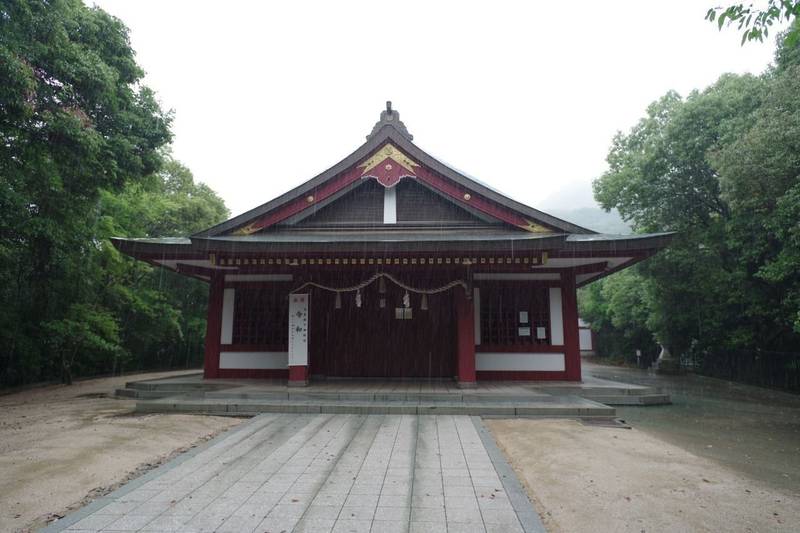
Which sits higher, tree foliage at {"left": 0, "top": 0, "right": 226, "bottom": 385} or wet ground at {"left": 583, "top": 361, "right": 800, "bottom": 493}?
tree foliage at {"left": 0, "top": 0, "right": 226, "bottom": 385}

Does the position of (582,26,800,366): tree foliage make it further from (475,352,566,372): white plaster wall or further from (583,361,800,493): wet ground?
(475,352,566,372): white plaster wall

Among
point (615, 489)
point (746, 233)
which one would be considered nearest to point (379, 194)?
point (615, 489)

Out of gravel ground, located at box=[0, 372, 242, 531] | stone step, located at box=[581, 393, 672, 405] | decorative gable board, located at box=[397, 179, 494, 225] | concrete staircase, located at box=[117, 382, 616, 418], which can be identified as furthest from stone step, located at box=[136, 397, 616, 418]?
decorative gable board, located at box=[397, 179, 494, 225]

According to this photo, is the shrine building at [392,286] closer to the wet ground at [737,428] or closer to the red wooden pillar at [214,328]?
the red wooden pillar at [214,328]

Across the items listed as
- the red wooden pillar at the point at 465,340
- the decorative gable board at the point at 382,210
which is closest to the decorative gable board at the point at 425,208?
the decorative gable board at the point at 382,210

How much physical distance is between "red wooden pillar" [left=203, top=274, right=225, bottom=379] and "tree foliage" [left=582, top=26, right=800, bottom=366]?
528 inches

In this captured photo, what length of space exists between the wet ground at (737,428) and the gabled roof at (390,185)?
4.68 metres

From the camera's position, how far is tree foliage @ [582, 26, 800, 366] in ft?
36.6

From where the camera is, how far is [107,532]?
11.4ft

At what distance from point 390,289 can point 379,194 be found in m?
2.58

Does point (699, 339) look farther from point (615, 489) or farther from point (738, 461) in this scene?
point (615, 489)

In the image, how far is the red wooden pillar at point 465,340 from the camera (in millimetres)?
10148

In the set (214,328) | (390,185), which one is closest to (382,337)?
(390,185)

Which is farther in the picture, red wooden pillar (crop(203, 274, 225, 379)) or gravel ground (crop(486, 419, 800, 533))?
red wooden pillar (crop(203, 274, 225, 379))
